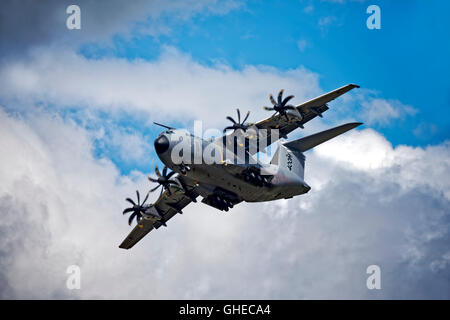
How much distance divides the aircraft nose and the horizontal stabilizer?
7.51m

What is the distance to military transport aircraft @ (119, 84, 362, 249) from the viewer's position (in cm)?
2264

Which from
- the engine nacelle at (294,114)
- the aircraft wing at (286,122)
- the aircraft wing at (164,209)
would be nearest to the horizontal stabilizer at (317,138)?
the aircraft wing at (286,122)

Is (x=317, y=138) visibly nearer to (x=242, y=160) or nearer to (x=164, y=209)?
(x=242, y=160)

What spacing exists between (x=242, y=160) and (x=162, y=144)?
4094 millimetres

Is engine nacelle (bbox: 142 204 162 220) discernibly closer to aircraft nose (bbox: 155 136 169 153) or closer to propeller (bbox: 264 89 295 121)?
aircraft nose (bbox: 155 136 169 153)

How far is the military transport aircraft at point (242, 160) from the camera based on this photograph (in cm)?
2264

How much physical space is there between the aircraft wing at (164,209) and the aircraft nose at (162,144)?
5017mm

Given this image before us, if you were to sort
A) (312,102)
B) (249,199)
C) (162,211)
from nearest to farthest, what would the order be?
1. (312,102)
2. (249,199)
3. (162,211)

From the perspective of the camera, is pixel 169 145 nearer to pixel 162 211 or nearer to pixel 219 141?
pixel 219 141

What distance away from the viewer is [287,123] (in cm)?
2488

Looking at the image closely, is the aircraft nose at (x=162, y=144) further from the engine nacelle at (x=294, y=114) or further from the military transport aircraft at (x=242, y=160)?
the engine nacelle at (x=294, y=114)

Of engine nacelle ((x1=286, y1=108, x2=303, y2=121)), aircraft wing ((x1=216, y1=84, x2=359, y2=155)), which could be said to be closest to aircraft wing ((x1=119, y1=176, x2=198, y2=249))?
aircraft wing ((x1=216, y1=84, x2=359, y2=155))
